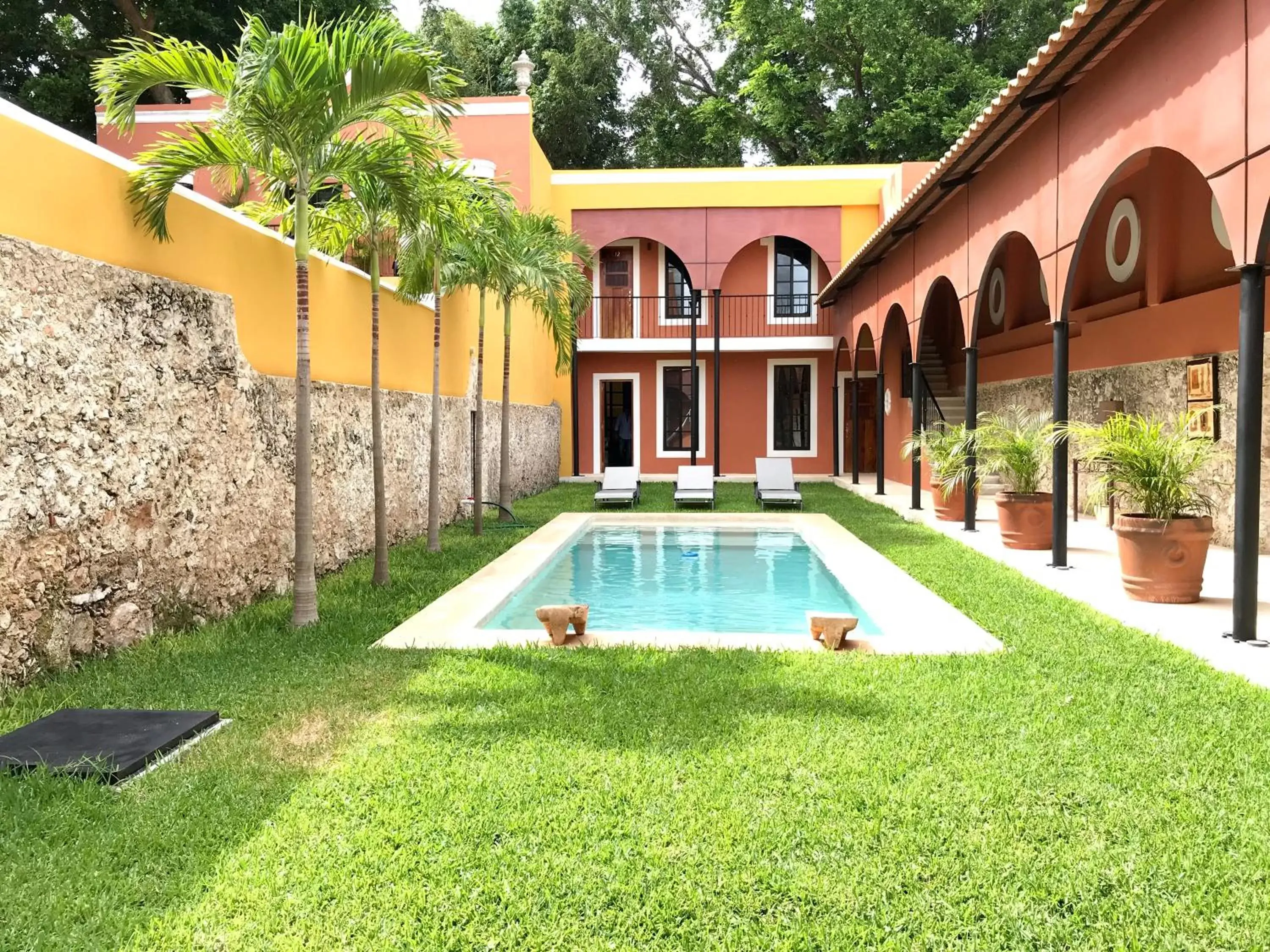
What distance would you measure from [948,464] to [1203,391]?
8.46 feet

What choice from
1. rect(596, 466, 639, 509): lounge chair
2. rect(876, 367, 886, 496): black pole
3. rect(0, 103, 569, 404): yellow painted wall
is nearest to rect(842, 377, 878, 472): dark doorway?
rect(876, 367, 886, 496): black pole

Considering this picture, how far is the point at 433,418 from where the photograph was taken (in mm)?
9711

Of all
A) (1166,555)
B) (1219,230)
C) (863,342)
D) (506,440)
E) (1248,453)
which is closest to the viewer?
(1248,453)

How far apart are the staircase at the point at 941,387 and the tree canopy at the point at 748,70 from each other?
336 inches

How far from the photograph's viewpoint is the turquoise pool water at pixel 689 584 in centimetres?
718

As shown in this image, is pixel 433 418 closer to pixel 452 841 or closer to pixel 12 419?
pixel 12 419

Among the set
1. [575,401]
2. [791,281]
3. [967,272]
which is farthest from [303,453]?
[791,281]

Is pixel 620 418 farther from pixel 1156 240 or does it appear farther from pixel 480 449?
pixel 1156 240

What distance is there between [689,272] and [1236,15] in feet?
48.6

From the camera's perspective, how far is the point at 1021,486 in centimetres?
937

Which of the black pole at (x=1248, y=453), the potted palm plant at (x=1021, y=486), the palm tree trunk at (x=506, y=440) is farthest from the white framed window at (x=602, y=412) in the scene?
the black pole at (x=1248, y=453)

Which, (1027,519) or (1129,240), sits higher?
(1129,240)

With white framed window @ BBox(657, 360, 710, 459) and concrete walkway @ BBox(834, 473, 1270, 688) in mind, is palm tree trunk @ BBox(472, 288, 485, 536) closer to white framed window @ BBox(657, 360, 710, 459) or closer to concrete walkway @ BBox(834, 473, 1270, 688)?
concrete walkway @ BBox(834, 473, 1270, 688)

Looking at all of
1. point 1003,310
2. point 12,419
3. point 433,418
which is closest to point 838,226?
point 1003,310
